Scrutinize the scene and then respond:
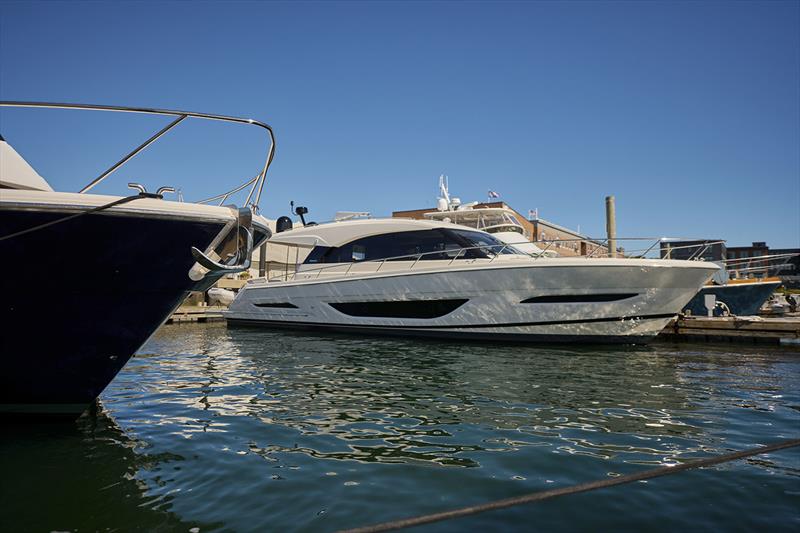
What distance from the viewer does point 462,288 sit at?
11039 millimetres

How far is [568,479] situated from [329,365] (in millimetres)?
5195

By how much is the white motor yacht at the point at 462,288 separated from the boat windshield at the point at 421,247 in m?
0.03

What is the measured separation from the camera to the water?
2762mm

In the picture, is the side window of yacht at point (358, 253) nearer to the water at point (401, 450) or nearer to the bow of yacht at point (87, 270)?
the water at point (401, 450)

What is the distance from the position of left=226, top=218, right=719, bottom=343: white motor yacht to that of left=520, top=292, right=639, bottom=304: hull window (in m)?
0.02

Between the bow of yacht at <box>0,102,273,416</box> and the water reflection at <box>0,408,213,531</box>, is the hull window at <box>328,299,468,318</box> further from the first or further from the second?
the water reflection at <box>0,408,213,531</box>

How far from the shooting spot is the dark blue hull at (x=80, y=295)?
3.79 metres

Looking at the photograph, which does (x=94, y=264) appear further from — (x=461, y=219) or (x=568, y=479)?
(x=461, y=219)

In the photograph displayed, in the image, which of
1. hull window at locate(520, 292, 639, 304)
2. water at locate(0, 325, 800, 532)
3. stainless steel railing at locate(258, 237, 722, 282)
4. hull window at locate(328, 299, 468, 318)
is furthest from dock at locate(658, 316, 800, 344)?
hull window at locate(328, 299, 468, 318)

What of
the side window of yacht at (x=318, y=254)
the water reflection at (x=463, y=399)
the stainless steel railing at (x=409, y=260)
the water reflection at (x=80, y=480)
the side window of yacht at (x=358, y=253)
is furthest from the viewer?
the side window of yacht at (x=318, y=254)

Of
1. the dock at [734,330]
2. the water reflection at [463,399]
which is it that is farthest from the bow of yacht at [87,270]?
the dock at [734,330]

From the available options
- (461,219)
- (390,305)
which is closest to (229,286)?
(461,219)

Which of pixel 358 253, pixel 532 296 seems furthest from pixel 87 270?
pixel 358 253

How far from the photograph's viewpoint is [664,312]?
10266 millimetres
